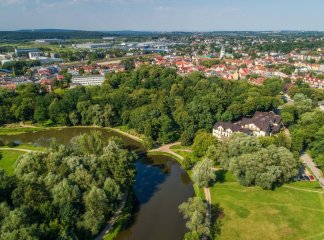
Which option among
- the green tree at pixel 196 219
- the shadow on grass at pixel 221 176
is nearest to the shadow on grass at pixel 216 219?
the green tree at pixel 196 219

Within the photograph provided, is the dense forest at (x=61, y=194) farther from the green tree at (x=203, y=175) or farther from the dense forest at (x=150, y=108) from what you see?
the dense forest at (x=150, y=108)

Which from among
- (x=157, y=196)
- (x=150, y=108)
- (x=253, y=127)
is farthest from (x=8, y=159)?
(x=253, y=127)

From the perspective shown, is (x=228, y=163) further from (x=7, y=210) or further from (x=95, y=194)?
(x=7, y=210)

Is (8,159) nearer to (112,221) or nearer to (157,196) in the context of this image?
(112,221)

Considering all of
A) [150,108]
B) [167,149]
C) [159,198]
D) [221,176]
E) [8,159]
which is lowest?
[159,198]

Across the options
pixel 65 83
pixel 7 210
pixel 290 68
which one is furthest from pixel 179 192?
pixel 290 68
